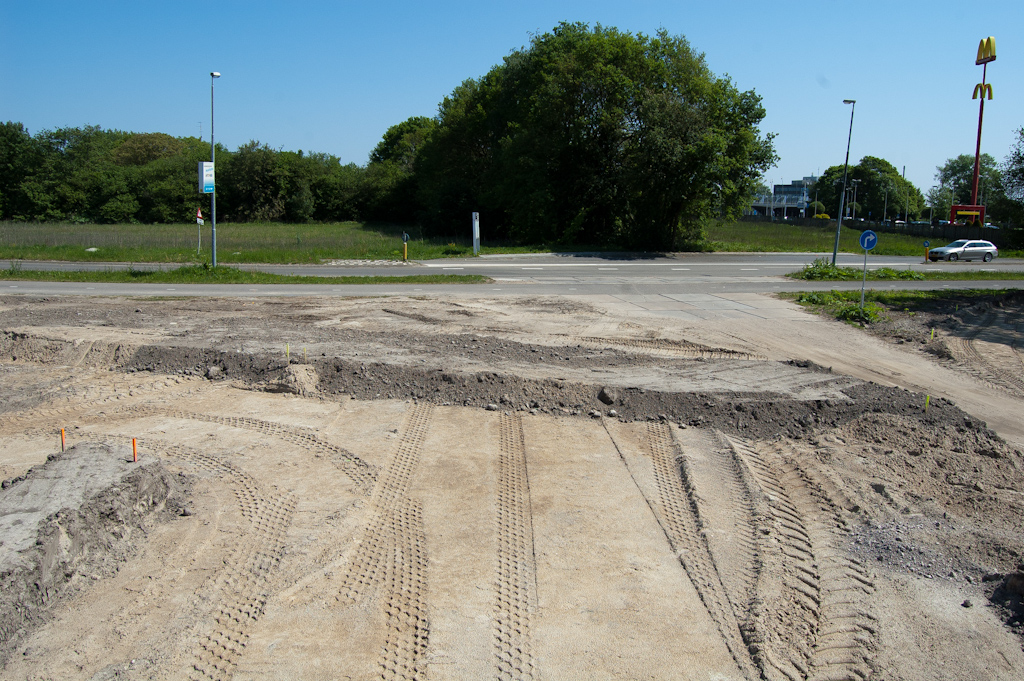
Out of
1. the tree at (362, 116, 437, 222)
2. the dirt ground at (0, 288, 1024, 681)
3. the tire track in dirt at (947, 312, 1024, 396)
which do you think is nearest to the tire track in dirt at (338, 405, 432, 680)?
the dirt ground at (0, 288, 1024, 681)

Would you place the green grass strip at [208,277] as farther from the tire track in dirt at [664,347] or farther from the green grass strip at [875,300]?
the tire track in dirt at [664,347]

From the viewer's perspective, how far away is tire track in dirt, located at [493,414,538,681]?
14.8ft

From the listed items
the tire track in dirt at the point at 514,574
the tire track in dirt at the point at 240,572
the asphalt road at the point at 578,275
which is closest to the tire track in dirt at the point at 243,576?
the tire track in dirt at the point at 240,572

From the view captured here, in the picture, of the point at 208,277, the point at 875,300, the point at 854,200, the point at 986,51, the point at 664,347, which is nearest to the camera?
the point at 664,347

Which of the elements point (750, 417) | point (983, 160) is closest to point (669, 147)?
point (750, 417)

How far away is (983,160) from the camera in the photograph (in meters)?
105

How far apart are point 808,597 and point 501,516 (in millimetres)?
2743

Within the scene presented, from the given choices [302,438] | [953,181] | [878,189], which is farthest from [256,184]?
[953,181]

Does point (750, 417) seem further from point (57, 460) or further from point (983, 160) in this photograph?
point (983, 160)

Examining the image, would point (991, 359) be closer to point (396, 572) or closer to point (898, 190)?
point (396, 572)

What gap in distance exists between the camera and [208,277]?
25.2 metres

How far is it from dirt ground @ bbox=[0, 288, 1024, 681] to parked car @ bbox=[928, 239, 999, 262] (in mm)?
32874

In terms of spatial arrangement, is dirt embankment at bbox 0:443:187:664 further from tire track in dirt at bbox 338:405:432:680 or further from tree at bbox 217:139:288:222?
tree at bbox 217:139:288:222

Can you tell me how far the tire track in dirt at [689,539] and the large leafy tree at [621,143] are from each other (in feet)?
102
